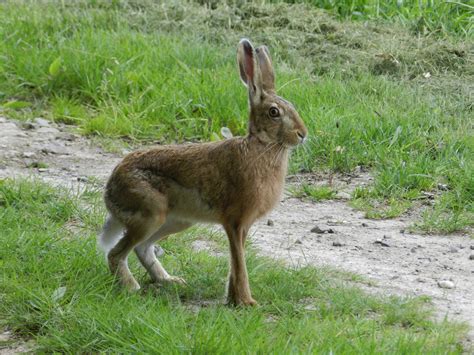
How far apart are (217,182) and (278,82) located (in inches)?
134

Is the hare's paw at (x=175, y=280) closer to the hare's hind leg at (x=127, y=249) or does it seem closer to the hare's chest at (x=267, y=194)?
the hare's hind leg at (x=127, y=249)

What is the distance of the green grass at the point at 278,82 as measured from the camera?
308 inches

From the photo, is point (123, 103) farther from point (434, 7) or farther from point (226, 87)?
point (434, 7)

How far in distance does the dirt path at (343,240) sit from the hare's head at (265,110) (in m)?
0.88

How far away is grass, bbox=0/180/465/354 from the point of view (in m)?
4.68

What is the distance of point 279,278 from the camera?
5680mm

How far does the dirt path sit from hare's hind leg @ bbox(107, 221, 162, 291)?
1.03 m

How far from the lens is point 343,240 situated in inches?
260

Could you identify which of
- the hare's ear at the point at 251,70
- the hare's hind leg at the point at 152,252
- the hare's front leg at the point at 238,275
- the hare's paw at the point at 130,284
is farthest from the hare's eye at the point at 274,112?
the hare's paw at the point at 130,284

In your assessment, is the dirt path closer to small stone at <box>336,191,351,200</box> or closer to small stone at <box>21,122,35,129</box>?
small stone at <box>336,191,351,200</box>

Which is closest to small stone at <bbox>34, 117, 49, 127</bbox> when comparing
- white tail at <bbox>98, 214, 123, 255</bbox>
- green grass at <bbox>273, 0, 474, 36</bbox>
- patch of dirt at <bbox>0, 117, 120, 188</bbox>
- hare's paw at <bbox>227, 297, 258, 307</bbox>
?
patch of dirt at <bbox>0, 117, 120, 188</bbox>

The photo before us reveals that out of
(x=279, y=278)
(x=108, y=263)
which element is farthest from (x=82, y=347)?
(x=279, y=278)

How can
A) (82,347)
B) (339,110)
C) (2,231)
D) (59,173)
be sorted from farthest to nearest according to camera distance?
(339,110)
(59,173)
(2,231)
(82,347)

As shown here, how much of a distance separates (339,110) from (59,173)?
2.31 meters
